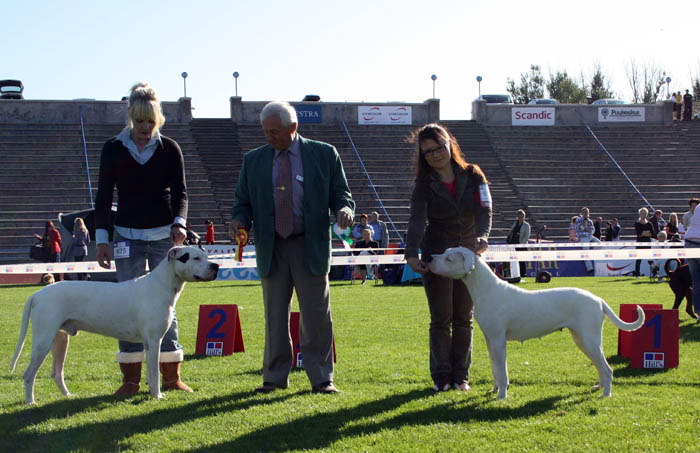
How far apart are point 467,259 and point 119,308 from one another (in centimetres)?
247

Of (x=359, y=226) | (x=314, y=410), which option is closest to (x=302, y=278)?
(x=314, y=410)

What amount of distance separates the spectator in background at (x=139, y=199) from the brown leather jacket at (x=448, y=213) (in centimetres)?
180

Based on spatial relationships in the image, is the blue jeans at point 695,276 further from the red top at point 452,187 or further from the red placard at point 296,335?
the red placard at point 296,335

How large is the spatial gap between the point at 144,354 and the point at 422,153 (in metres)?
2.63

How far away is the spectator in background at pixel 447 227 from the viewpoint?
5543 millimetres

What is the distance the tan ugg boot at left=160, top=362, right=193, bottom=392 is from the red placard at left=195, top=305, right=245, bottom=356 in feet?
5.94

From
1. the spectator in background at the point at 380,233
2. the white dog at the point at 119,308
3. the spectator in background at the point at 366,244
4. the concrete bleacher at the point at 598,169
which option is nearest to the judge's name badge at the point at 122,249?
the white dog at the point at 119,308

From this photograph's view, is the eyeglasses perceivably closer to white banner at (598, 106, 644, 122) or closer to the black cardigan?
the black cardigan

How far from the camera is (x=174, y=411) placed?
4973 millimetres

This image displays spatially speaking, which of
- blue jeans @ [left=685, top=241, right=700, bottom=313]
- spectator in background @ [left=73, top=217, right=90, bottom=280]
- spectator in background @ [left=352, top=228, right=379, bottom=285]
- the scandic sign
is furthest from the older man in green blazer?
the scandic sign

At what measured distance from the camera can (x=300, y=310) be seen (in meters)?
5.52

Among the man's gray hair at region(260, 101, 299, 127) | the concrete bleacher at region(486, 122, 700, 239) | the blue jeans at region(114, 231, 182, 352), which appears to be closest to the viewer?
the man's gray hair at region(260, 101, 299, 127)

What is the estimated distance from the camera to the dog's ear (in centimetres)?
518

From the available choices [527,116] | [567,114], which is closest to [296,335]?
[527,116]
